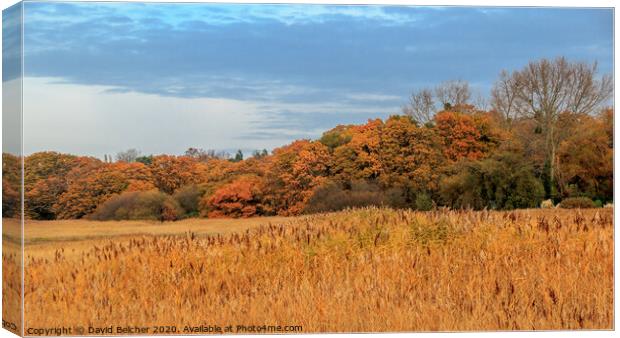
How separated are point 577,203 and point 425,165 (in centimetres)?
206

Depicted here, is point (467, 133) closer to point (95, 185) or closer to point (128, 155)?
point (128, 155)

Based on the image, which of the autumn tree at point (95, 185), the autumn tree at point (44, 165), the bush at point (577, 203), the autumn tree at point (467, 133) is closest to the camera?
the autumn tree at point (44, 165)

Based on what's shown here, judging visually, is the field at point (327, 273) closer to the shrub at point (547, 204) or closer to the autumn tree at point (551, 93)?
the shrub at point (547, 204)

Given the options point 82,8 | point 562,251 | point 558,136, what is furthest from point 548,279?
point 82,8

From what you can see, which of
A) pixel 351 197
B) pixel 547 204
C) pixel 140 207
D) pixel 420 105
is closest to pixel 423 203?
pixel 351 197

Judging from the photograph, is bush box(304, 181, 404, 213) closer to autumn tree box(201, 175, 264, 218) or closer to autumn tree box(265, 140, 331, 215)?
autumn tree box(265, 140, 331, 215)

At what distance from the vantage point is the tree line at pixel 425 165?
46.5ft

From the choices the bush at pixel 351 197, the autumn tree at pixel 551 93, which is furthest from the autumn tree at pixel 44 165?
the autumn tree at pixel 551 93

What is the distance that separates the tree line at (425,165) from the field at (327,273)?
0.24m

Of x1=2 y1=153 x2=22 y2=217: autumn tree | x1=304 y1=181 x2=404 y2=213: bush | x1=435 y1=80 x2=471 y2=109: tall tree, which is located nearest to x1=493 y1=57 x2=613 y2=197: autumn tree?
x1=435 y1=80 x2=471 y2=109: tall tree

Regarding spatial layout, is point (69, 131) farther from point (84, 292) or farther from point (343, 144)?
point (343, 144)

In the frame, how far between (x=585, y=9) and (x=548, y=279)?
3.51m

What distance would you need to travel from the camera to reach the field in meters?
13.5

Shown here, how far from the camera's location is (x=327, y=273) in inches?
540
